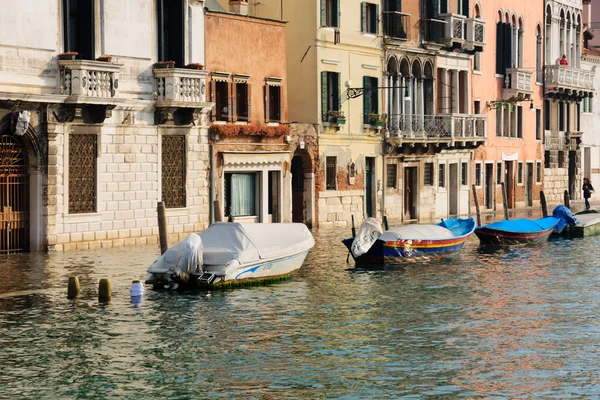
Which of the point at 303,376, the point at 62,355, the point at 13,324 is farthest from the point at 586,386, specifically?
the point at 13,324

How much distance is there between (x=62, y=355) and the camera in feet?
56.7

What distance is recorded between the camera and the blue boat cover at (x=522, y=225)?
120ft

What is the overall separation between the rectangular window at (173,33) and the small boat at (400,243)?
25.1 feet

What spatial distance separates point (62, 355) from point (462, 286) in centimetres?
1049

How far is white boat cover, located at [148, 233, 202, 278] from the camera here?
76.7 ft

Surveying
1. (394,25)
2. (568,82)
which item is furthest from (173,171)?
(568,82)

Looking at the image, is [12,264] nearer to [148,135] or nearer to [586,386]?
[148,135]

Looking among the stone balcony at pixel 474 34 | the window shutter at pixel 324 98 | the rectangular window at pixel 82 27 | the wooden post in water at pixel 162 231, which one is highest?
the stone balcony at pixel 474 34

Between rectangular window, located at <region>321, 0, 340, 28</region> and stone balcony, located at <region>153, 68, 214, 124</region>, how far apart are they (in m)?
7.63

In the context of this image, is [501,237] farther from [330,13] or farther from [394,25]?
[394,25]

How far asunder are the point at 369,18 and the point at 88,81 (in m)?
15.7

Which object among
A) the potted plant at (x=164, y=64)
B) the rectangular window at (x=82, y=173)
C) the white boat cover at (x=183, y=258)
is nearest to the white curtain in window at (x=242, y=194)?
the potted plant at (x=164, y=64)

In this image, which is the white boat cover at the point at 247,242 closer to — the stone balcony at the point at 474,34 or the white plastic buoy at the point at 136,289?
the white plastic buoy at the point at 136,289

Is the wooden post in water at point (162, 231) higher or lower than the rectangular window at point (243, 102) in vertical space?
lower
